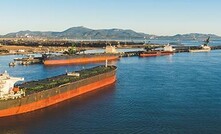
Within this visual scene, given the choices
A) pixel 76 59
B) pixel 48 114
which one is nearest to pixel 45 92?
pixel 48 114

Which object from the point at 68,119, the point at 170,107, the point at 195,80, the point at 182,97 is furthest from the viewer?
the point at 195,80

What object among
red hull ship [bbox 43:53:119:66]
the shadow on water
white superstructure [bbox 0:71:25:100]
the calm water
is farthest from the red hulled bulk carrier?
white superstructure [bbox 0:71:25:100]

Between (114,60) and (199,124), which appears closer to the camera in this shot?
(199,124)

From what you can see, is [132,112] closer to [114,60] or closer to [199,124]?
[199,124]

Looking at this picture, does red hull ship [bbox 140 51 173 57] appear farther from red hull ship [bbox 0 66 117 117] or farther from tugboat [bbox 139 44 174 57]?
red hull ship [bbox 0 66 117 117]

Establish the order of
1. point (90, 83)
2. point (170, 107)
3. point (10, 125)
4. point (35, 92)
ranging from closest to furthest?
point (10, 125) < point (35, 92) < point (170, 107) < point (90, 83)

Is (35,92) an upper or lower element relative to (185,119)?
upper

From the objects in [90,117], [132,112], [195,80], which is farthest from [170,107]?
[195,80]

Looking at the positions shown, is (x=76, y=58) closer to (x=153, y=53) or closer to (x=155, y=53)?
(x=153, y=53)
